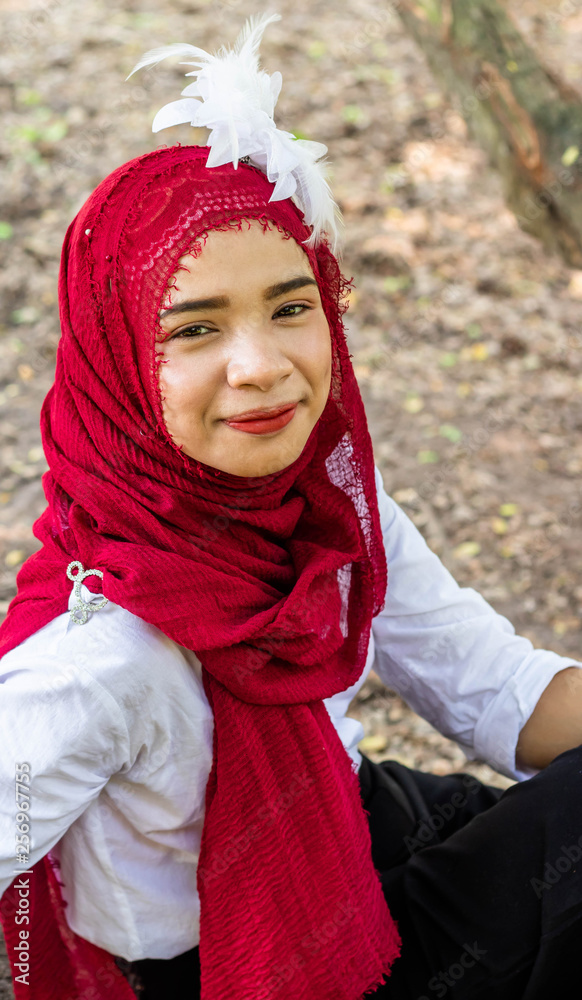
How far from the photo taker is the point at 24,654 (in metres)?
1.44

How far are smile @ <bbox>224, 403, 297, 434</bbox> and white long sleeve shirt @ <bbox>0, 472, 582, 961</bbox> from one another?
0.39m

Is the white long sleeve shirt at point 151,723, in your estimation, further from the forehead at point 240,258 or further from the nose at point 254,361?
the forehead at point 240,258

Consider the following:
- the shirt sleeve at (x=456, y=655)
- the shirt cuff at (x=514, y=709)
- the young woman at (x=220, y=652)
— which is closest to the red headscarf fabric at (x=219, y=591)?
the young woman at (x=220, y=652)

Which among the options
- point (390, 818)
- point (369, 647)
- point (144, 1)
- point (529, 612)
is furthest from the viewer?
point (144, 1)

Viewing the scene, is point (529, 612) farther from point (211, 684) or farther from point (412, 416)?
point (211, 684)

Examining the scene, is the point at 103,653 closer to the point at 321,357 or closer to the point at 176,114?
the point at 321,357

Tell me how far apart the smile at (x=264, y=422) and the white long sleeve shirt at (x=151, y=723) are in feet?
1.27

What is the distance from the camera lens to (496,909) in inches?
67.9

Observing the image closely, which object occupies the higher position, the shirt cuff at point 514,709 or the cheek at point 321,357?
the cheek at point 321,357

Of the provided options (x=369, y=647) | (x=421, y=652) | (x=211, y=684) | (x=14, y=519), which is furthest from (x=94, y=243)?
(x=14, y=519)

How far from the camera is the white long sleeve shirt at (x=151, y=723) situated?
4.55 feet

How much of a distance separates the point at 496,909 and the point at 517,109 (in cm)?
417

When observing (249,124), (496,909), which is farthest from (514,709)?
(249,124)

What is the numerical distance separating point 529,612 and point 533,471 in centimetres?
93
